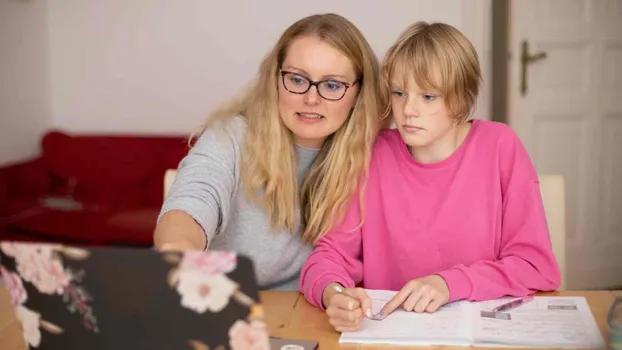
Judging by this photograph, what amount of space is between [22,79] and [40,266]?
368cm

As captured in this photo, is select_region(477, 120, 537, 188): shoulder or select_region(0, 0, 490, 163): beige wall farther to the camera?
select_region(0, 0, 490, 163): beige wall

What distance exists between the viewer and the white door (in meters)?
3.86

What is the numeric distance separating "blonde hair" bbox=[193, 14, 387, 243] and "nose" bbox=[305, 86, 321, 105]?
0.31ft

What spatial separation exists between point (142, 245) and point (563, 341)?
2756 mm

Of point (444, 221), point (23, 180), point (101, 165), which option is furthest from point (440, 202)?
point (23, 180)


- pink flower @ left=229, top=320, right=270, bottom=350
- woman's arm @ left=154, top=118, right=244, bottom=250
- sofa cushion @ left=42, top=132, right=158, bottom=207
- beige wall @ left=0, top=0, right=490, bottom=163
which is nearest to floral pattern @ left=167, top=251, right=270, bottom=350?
pink flower @ left=229, top=320, right=270, bottom=350

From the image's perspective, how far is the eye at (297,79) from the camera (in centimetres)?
159

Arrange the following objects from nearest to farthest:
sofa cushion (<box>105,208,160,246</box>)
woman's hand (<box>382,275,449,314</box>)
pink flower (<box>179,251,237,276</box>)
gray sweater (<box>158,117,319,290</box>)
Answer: pink flower (<box>179,251,237,276</box>) < woman's hand (<box>382,275,449,314</box>) < gray sweater (<box>158,117,319,290</box>) < sofa cushion (<box>105,208,160,246</box>)

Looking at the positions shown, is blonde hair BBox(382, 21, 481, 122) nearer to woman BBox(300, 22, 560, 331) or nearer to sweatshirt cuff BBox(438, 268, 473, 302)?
woman BBox(300, 22, 560, 331)

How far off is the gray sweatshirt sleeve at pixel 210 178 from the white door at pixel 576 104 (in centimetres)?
257

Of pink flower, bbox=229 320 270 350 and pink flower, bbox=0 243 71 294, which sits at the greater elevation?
pink flower, bbox=0 243 71 294

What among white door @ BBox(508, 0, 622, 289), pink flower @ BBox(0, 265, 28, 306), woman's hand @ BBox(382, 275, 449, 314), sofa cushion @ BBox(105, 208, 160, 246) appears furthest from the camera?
white door @ BBox(508, 0, 622, 289)

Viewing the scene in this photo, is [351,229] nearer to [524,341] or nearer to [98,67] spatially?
[524,341]

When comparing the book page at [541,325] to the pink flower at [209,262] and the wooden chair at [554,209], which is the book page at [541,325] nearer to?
the wooden chair at [554,209]
